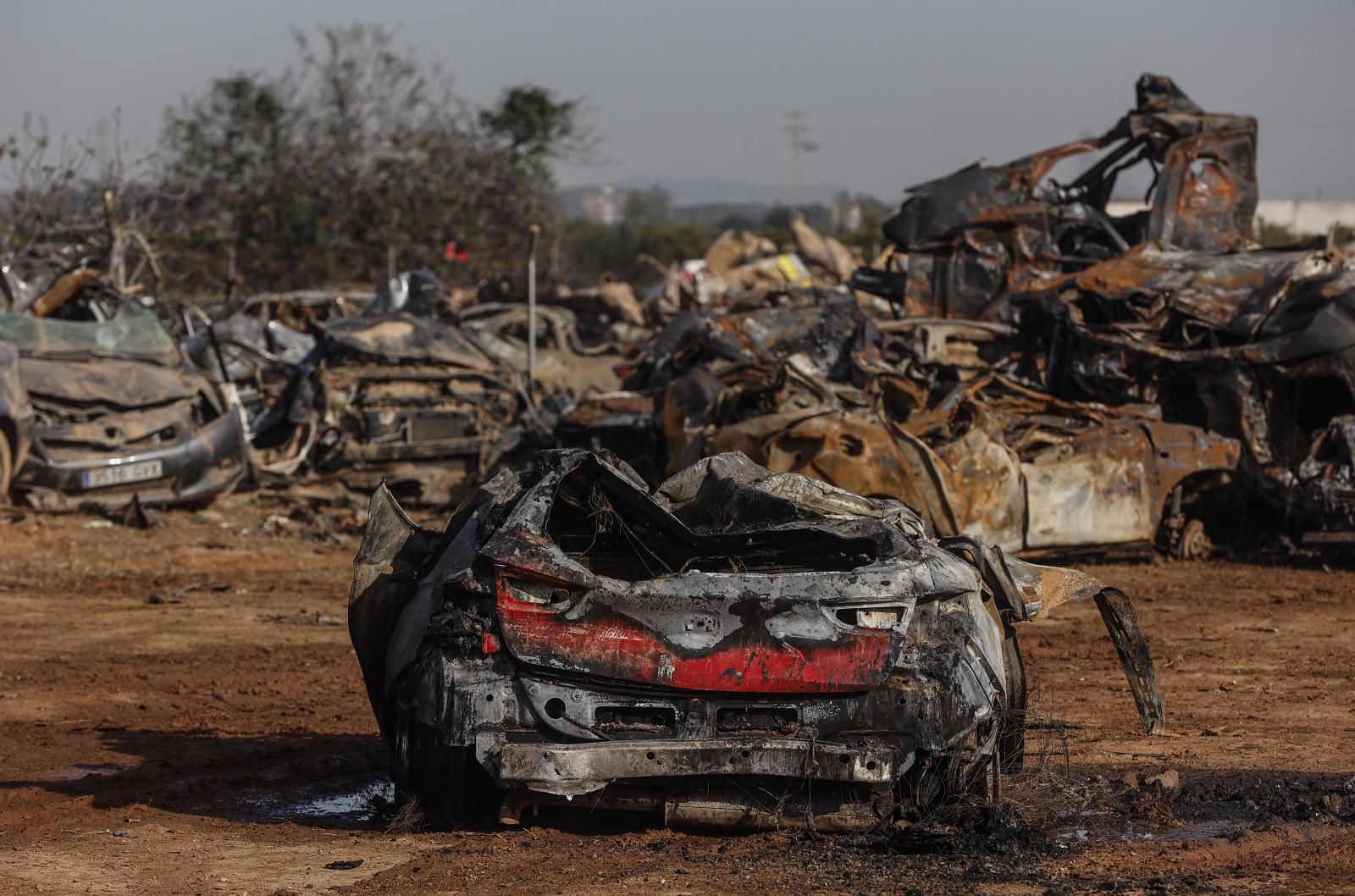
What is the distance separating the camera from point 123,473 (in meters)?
13.3

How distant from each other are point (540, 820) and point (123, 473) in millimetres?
9034

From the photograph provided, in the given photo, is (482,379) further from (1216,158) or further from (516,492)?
(516,492)

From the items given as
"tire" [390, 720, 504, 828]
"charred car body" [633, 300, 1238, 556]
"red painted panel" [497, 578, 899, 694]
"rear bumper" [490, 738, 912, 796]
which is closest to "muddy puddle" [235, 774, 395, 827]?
"tire" [390, 720, 504, 828]

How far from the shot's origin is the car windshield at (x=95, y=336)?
13.8 meters

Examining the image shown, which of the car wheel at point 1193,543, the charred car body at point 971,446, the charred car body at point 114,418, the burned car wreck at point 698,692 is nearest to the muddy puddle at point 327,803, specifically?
the burned car wreck at point 698,692

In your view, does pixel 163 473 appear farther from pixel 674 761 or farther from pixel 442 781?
pixel 674 761

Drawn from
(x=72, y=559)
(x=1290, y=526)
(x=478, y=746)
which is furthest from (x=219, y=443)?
(x=478, y=746)

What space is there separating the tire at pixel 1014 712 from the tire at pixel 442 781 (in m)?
1.71

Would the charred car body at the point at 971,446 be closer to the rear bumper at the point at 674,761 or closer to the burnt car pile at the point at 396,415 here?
the burnt car pile at the point at 396,415

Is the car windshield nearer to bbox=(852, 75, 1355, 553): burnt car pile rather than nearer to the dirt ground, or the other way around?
the dirt ground

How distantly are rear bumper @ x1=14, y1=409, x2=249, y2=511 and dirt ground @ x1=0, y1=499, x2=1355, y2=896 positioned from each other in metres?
1.66

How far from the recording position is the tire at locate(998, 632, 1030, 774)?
5578mm

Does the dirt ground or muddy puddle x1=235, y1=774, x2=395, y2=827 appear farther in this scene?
muddy puddle x1=235, y1=774, x2=395, y2=827

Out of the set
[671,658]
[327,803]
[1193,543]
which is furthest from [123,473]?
[671,658]
